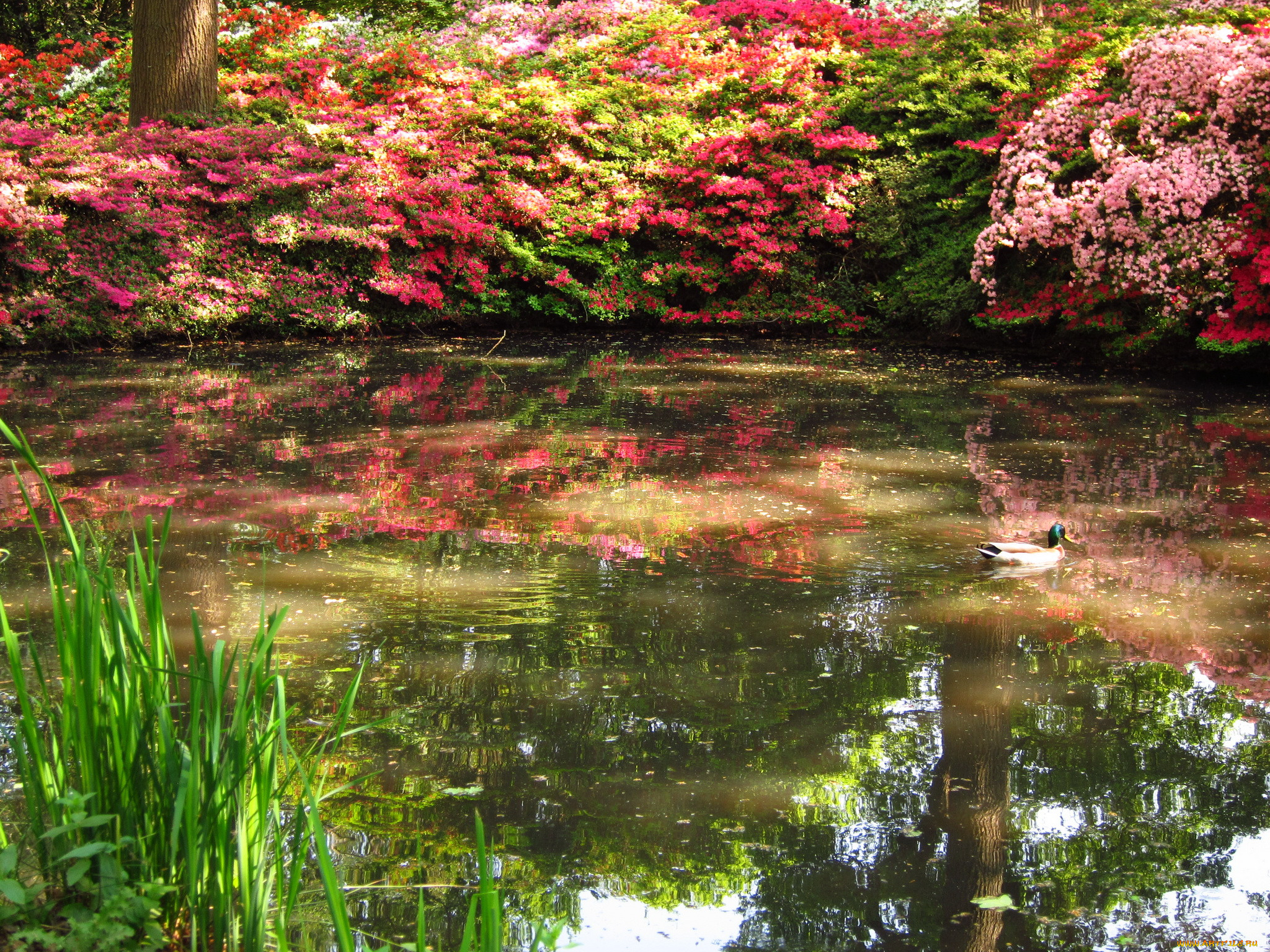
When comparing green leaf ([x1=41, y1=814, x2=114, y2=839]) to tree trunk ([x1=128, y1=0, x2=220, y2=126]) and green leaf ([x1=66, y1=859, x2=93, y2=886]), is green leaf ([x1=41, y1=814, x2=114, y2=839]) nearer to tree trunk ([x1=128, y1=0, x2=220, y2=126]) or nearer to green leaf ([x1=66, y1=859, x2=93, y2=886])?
green leaf ([x1=66, y1=859, x2=93, y2=886])

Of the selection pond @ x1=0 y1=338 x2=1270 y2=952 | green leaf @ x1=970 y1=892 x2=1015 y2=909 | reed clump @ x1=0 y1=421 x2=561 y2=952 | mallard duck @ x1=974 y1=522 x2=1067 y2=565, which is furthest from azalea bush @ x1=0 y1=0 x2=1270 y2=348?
reed clump @ x1=0 y1=421 x2=561 y2=952

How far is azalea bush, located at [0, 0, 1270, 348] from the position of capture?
11.2m

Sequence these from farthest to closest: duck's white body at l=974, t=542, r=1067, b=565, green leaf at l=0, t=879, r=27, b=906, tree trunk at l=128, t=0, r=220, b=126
Answer: tree trunk at l=128, t=0, r=220, b=126, duck's white body at l=974, t=542, r=1067, b=565, green leaf at l=0, t=879, r=27, b=906

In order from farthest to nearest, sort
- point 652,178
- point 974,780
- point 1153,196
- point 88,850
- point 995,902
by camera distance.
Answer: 1. point 652,178
2. point 1153,196
3. point 974,780
4. point 995,902
5. point 88,850

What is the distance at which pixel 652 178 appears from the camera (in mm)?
15242

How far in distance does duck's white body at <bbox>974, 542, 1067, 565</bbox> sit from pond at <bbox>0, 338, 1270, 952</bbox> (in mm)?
90

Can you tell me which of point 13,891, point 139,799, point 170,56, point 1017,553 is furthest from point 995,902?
point 170,56

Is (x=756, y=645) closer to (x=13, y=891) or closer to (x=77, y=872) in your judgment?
(x=77, y=872)

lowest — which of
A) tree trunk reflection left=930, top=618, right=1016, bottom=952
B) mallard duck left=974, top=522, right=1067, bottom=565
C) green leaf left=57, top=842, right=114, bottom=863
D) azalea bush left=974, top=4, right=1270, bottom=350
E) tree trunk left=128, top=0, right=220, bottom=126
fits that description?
tree trunk reflection left=930, top=618, right=1016, bottom=952

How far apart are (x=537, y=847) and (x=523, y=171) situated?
13.3 meters

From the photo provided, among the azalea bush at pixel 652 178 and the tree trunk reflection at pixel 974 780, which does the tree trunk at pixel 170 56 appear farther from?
the tree trunk reflection at pixel 974 780

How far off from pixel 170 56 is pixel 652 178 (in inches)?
252

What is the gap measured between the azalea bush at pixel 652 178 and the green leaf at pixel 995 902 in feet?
29.6

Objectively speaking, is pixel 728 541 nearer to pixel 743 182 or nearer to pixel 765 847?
Answer: pixel 765 847
